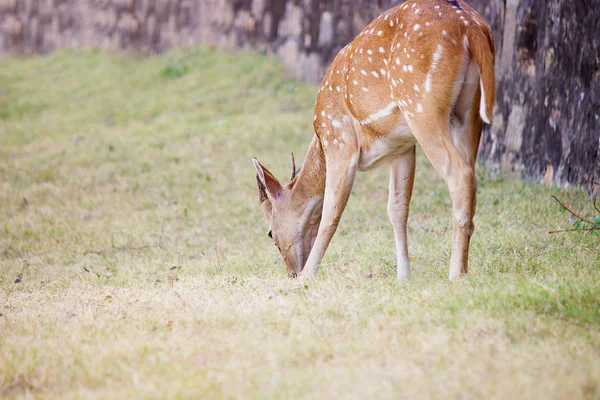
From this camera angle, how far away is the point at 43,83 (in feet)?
54.9

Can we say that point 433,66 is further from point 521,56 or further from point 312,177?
point 521,56

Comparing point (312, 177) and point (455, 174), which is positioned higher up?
point (455, 174)

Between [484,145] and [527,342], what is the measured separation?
565cm

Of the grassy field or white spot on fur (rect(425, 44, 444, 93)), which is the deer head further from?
A: white spot on fur (rect(425, 44, 444, 93))

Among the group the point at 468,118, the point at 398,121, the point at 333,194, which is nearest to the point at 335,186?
the point at 333,194

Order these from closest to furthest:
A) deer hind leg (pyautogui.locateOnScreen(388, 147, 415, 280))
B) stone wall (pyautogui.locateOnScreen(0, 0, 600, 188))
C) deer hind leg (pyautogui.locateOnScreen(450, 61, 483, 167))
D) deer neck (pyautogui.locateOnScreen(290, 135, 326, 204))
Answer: deer hind leg (pyautogui.locateOnScreen(450, 61, 483, 167)) → deer hind leg (pyautogui.locateOnScreen(388, 147, 415, 280)) → deer neck (pyautogui.locateOnScreen(290, 135, 326, 204)) → stone wall (pyautogui.locateOnScreen(0, 0, 600, 188))

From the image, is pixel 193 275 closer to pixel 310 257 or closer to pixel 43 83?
pixel 310 257

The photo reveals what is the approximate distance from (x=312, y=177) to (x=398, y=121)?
3.46 ft

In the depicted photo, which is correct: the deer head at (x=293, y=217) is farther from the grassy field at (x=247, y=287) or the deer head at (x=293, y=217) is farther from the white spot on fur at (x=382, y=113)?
the white spot on fur at (x=382, y=113)

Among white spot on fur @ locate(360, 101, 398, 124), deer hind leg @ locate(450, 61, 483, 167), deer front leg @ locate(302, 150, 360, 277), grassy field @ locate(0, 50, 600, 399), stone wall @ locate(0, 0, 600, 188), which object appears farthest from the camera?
stone wall @ locate(0, 0, 600, 188)

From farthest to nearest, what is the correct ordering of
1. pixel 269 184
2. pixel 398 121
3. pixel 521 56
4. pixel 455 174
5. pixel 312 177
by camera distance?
pixel 521 56 → pixel 269 184 → pixel 312 177 → pixel 398 121 → pixel 455 174

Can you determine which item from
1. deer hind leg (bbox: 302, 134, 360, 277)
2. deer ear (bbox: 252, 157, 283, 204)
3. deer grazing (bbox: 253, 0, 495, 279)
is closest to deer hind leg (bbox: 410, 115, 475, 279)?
deer grazing (bbox: 253, 0, 495, 279)

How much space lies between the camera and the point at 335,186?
537 centimetres

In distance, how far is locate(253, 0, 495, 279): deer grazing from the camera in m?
4.69
